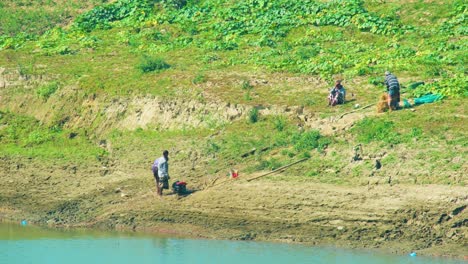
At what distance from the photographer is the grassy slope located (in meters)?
26.1

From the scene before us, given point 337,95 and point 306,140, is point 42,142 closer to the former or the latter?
point 306,140

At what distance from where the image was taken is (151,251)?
80.8 feet

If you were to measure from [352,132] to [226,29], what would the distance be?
8401 mm

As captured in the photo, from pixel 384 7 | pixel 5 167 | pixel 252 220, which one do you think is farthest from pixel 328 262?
pixel 384 7

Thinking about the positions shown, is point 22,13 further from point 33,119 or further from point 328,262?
point 328,262

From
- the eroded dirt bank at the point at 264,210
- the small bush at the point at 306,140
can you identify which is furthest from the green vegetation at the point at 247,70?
the eroded dirt bank at the point at 264,210

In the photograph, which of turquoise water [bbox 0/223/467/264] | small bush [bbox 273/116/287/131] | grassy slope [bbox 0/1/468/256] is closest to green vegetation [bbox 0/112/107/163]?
grassy slope [bbox 0/1/468/256]

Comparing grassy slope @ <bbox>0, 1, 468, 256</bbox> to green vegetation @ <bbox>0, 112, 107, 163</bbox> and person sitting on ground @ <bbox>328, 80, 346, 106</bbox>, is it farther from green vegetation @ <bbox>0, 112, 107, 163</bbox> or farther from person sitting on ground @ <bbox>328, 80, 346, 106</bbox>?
person sitting on ground @ <bbox>328, 80, 346, 106</bbox>

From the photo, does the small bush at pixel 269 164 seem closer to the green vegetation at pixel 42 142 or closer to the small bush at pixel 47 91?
the green vegetation at pixel 42 142

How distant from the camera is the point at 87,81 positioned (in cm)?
3156

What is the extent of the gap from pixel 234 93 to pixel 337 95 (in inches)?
103

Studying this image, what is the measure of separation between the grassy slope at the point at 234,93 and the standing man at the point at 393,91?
15.3 inches

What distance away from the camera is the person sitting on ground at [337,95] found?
93.4ft

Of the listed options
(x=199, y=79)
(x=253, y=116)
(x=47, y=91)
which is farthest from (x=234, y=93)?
(x=47, y=91)
